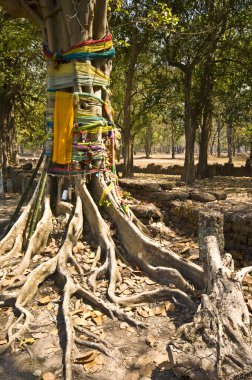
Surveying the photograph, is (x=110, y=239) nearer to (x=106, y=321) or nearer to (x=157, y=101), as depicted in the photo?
(x=106, y=321)

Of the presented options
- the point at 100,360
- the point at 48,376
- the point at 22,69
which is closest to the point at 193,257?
the point at 100,360

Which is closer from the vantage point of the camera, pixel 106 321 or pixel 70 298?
pixel 106 321

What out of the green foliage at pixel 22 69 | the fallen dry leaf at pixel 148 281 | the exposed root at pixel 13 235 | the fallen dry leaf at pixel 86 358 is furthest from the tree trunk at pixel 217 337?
the green foliage at pixel 22 69

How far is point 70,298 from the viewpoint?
3.64m

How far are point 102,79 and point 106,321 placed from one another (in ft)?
12.3

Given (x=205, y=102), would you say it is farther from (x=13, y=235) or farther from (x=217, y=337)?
(x=217, y=337)

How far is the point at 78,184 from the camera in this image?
5148 millimetres

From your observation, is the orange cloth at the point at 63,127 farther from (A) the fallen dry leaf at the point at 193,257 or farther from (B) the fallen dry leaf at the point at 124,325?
(B) the fallen dry leaf at the point at 124,325

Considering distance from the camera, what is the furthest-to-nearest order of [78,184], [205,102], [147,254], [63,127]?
1. [205,102]
2. [78,184]
3. [63,127]
4. [147,254]

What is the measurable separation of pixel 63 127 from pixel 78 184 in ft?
2.96

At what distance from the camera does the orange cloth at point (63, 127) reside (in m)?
5.00

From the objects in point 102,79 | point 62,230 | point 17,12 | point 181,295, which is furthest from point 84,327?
point 17,12

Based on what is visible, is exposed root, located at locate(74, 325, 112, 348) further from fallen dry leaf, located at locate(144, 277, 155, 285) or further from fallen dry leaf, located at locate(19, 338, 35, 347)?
fallen dry leaf, located at locate(144, 277, 155, 285)

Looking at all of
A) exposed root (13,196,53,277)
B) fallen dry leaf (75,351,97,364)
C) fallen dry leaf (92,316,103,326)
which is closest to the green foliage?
exposed root (13,196,53,277)
